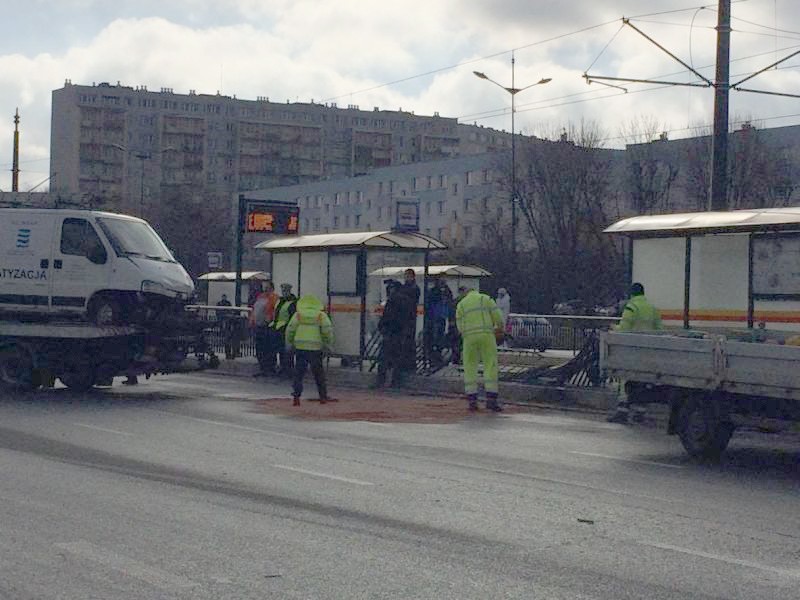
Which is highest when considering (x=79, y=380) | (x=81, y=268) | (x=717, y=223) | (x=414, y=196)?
(x=414, y=196)

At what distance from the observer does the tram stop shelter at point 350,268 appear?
2500 cm

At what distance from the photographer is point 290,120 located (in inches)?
5453

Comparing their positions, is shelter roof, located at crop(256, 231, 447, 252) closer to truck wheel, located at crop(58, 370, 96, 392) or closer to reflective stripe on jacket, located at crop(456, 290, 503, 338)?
truck wheel, located at crop(58, 370, 96, 392)

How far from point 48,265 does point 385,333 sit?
19.2 ft

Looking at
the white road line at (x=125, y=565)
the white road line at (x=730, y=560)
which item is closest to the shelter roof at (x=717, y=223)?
the white road line at (x=730, y=560)

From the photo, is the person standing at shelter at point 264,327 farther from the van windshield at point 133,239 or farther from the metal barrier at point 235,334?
the van windshield at point 133,239

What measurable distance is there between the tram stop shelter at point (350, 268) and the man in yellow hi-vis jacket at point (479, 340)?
20.6 ft

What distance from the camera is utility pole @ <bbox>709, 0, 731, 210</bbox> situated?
21391mm

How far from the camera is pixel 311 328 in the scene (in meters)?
19.1

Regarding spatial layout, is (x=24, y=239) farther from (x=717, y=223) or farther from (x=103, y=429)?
(x=717, y=223)

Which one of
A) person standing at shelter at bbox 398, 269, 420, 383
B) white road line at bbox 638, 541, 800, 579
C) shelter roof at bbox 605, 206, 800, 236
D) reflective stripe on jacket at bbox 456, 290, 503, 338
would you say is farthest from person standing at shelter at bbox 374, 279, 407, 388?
white road line at bbox 638, 541, 800, 579

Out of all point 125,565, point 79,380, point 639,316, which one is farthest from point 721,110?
point 125,565

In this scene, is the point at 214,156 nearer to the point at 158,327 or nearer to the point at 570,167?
the point at 570,167

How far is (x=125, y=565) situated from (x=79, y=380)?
46.5 feet
